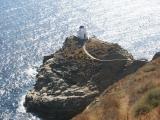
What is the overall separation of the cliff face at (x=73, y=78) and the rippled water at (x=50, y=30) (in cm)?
450

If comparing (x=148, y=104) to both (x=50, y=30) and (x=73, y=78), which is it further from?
(x=50, y=30)

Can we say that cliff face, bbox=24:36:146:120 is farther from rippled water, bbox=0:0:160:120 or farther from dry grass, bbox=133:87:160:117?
dry grass, bbox=133:87:160:117

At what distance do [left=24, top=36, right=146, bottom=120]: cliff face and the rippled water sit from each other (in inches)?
177

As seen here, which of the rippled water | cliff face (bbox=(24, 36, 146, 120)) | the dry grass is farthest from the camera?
the rippled water

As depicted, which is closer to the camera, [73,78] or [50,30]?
[73,78]

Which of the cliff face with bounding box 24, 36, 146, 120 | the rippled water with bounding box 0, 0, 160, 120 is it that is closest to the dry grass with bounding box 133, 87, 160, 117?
the cliff face with bounding box 24, 36, 146, 120

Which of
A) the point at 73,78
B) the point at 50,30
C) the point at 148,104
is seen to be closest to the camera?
the point at 148,104

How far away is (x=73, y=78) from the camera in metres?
93.2

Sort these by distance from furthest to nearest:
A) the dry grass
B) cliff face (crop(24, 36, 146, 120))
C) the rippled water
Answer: the rippled water → cliff face (crop(24, 36, 146, 120)) → the dry grass

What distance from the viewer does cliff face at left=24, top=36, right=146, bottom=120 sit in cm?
8400

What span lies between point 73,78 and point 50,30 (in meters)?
63.4

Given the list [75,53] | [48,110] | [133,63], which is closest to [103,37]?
[75,53]

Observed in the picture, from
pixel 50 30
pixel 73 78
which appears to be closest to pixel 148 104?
pixel 73 78

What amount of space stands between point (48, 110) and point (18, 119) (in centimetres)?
651
